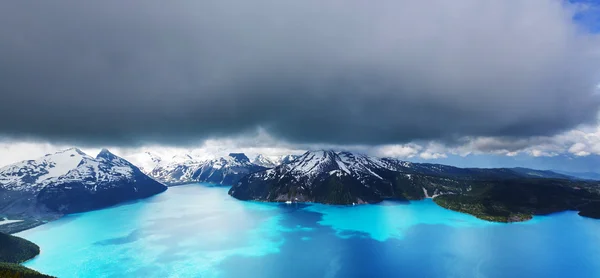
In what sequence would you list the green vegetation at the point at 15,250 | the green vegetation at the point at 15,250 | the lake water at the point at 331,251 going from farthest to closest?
1. the green vegetation at the point at 15,250
2. the green vegetation at the point at 15,250
3. the lake water at the point at 331,251

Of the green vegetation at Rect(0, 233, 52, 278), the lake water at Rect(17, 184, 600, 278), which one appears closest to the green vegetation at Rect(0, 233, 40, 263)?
the green vegetation at Rect(0, 233, 52, 278)

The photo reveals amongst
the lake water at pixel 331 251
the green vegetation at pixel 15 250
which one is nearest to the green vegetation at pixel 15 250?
the green vegetation at pixel 15 250

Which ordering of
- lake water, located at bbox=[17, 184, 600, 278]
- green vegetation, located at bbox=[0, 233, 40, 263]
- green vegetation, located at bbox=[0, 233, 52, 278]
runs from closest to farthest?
lake water, located at bbox=[17, 184, 600, 278]
green vegetation, located at bbox=[0, 233, 52, 278]
green vegetation, located at bbox=[0, 233, 40, 263]

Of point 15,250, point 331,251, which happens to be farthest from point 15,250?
point 331,251

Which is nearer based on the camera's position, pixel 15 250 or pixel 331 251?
pixel 331 251

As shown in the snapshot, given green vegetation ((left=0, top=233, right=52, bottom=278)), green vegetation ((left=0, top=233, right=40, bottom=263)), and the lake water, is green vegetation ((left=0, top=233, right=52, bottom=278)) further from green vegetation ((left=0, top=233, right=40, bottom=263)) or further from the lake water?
the lake water

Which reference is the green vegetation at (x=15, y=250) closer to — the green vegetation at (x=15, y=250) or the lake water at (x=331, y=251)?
the green vegetation at (x=15, y=250)

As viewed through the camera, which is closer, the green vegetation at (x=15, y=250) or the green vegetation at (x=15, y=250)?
the green vegetation at (x=15, y=250)

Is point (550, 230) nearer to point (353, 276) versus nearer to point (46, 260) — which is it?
point (353, 276)

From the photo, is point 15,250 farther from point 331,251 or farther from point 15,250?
point 331,251
